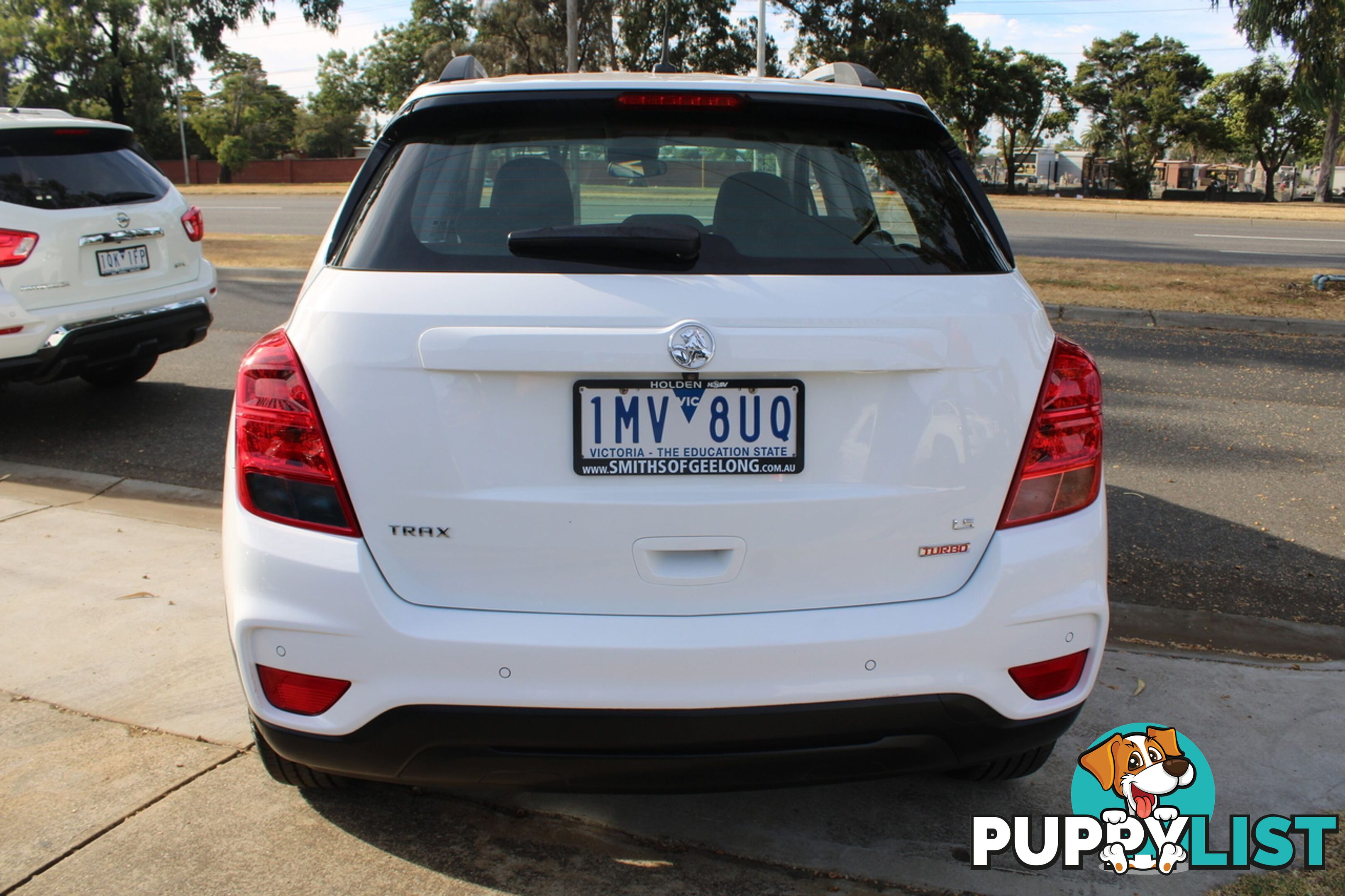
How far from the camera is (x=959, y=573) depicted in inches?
82.6

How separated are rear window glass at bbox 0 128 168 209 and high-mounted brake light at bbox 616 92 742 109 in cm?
495

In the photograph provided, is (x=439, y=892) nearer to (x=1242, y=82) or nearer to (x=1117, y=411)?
(x=1117, y=411)

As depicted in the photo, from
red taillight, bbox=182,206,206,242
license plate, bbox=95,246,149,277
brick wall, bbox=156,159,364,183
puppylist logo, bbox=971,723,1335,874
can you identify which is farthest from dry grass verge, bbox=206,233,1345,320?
brick wall, bbox=156,159,364,183

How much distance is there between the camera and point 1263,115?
6444 centimetres

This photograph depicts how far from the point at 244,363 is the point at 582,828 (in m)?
1.33

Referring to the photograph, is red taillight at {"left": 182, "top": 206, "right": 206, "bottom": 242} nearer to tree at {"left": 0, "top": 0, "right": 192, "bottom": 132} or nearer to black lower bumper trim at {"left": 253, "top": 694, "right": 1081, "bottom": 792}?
black lower bumper trim at {"left": 253, "top": 694, "right": 1081, "bottom": 792}

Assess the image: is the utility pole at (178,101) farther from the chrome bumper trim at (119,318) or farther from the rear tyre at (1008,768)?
the rear tyre at (1008,768)

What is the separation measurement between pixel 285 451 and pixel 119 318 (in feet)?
16.0

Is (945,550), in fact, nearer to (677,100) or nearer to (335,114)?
(677,100)

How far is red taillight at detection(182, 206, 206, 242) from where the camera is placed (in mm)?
6844

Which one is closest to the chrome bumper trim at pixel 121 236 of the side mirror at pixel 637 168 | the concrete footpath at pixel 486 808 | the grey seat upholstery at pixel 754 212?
the concrete footpath at pixel 486 808

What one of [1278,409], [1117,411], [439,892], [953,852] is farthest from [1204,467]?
[439,892]

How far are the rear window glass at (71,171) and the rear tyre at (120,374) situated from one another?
1.25 m

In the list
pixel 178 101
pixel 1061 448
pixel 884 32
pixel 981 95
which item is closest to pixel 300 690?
pixel 1061 448
